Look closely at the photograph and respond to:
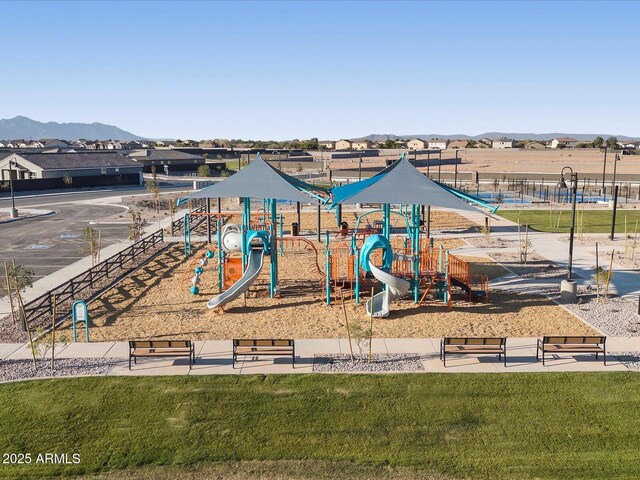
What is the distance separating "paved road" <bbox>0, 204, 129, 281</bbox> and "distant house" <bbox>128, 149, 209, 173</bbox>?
44969mm

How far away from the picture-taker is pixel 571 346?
16297mm

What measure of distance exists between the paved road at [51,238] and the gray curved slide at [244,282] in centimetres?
1064

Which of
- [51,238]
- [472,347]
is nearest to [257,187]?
[472,347]

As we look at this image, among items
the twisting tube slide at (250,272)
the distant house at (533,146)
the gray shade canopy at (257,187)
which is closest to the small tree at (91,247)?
the gray shade canopy at (257,187)

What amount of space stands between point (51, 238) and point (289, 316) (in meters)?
23.0

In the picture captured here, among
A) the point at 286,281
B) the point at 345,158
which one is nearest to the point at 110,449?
the point at 286,281

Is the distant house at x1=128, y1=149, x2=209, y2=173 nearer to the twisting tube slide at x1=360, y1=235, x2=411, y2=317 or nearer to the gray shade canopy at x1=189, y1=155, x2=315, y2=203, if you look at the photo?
the gray shade canopy at x1=189, y1=155, x2=315, y2=203

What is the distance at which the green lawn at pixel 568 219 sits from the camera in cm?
3931

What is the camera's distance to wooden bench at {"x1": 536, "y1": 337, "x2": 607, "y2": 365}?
51.9 feet

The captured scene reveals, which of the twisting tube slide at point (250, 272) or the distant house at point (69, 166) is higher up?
the distant house at point (69, 166)

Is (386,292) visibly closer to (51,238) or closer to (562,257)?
(562,257)

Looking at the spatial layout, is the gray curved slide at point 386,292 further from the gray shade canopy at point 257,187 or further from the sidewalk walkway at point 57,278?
the sidewalk walkway at point 57,278

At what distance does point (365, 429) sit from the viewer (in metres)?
12.5

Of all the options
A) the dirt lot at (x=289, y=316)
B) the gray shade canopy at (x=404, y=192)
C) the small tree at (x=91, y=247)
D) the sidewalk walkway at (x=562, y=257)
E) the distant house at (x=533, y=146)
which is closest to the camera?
the dirt lot at (x=289, y=316)
